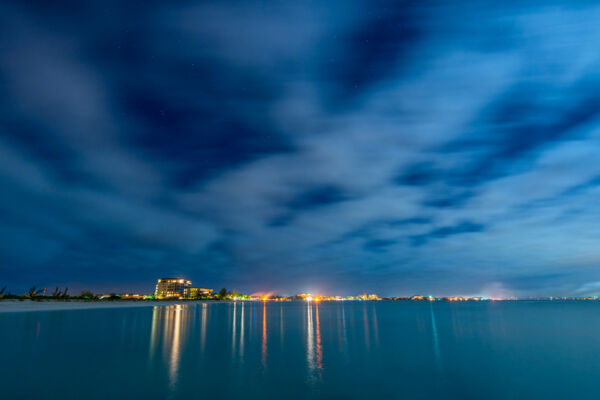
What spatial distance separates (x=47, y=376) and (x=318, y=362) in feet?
67.2

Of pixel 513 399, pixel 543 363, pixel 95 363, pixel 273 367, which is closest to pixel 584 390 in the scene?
pixel 513 399

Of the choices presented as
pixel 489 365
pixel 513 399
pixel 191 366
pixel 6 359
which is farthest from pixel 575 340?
pixel 6 359

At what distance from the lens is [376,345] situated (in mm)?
40469

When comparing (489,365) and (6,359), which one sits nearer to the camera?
(6,359)

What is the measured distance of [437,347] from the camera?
39.9 meters

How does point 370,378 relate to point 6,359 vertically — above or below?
below

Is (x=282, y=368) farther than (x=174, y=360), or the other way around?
(x=174, y=360)

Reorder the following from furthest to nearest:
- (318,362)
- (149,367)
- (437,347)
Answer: (437,347), (318,362), (149,367)

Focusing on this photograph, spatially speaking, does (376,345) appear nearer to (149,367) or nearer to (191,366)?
(191,366)

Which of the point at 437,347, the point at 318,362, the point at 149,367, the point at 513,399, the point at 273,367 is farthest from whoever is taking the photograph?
the point at 437,347

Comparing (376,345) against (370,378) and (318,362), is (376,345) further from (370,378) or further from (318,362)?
(370,378)

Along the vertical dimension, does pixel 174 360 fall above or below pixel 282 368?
above

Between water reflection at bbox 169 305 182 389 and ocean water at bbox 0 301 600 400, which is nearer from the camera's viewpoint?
ocean water at bbox 0 301 600 400

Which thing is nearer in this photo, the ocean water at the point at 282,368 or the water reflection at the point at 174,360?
the ocean water at the point at 282,368
